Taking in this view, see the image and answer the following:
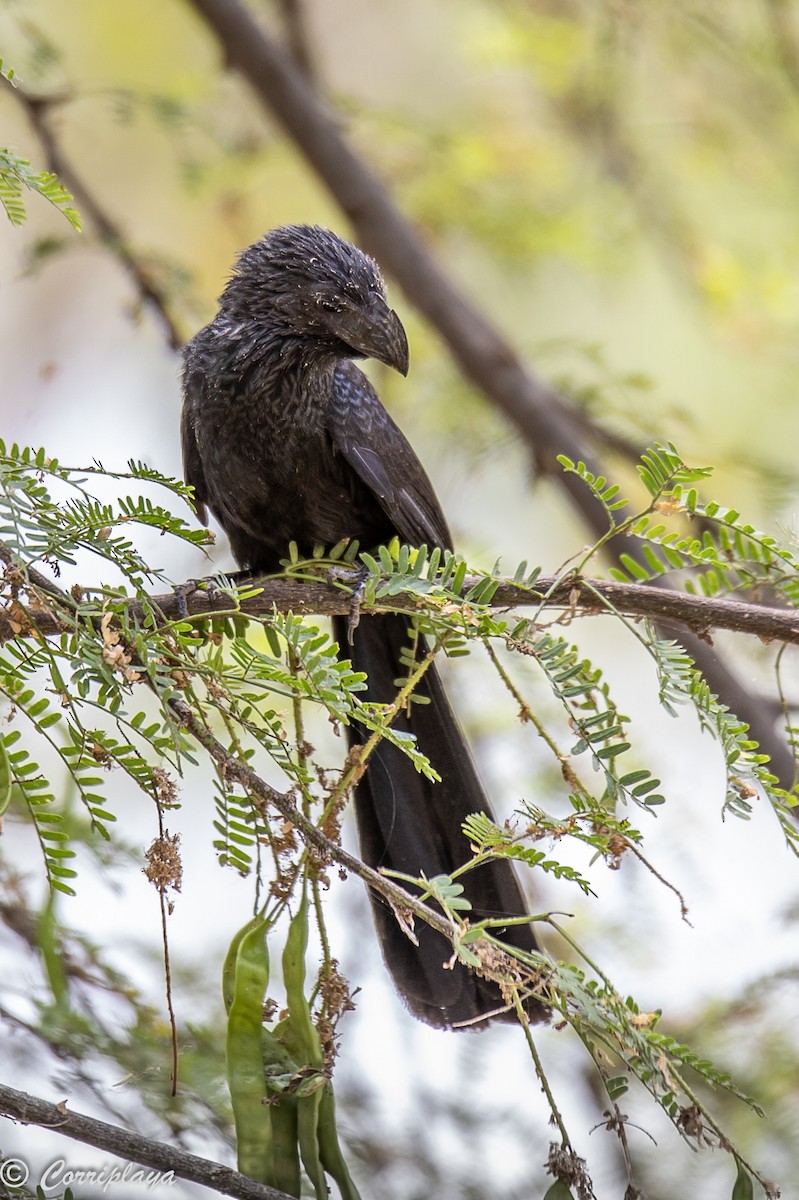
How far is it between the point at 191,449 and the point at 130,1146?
2009 mm

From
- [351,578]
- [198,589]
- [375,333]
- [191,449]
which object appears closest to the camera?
[198,589]

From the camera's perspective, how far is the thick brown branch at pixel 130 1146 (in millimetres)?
1562

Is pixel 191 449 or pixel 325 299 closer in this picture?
pixel 325 299

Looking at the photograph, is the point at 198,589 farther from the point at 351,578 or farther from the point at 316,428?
the point at 316,428

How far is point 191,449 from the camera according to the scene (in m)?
3.22

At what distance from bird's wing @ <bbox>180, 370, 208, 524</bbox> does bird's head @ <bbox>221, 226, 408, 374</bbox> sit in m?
0.22

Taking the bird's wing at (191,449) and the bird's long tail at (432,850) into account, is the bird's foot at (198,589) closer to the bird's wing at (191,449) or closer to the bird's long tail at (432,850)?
the bird's long tail at (432,850)

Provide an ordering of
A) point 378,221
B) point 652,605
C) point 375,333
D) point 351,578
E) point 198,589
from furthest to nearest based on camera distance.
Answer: point 378,221
point 375,333
point 351,578
point 198,589
point 652,605

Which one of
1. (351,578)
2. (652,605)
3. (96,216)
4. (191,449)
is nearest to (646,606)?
(652,605)

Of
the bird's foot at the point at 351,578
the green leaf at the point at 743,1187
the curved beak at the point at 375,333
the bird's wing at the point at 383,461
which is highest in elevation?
the curved beak at the point at 375,333

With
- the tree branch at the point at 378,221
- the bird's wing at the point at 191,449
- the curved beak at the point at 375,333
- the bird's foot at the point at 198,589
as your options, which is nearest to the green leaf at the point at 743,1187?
the bird's foot at the point at 198,589

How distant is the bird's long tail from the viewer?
2.38 metres

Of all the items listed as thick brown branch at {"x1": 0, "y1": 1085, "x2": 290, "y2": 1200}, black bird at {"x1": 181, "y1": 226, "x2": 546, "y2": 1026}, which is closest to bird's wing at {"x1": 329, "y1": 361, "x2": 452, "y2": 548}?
black bird at {"x1": 181, "y1": 226, "x2": 546, "y2": 1026}

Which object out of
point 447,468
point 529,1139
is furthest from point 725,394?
point 529,1139
